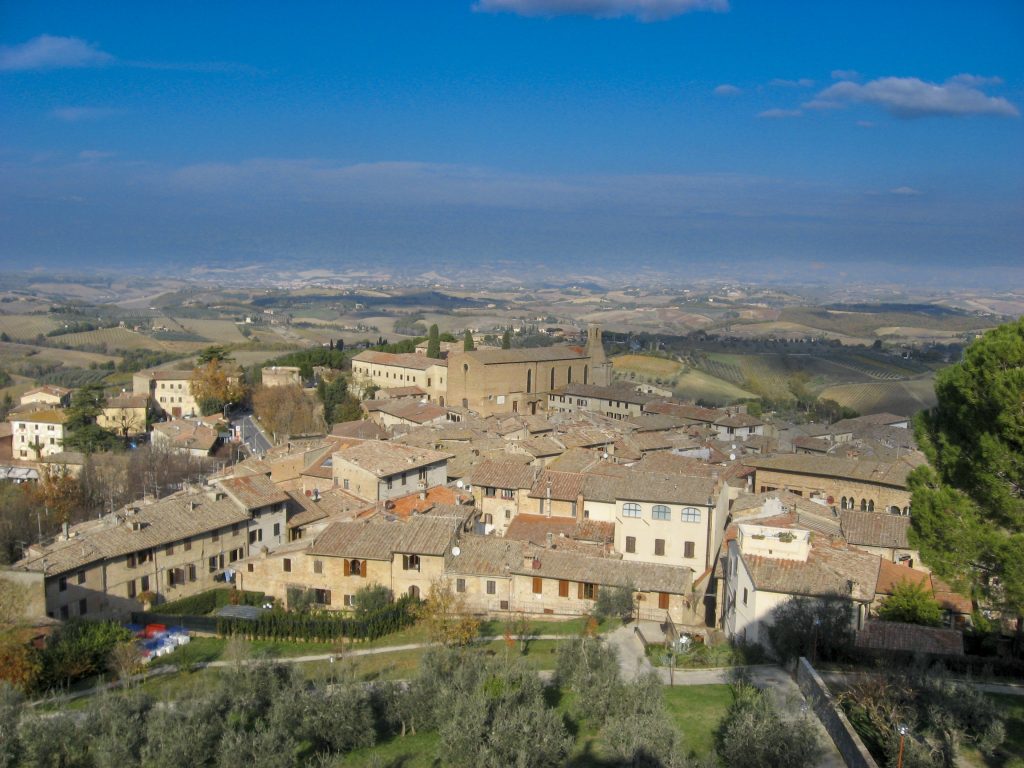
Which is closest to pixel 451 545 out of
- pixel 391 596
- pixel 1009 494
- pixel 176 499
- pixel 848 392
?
pixel 391 596

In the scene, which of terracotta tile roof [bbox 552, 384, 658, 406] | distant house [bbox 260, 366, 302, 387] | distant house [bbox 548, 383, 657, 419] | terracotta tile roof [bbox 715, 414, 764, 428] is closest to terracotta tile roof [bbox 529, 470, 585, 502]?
terracotta tile roof [bbox 715, 414, 764, 428]

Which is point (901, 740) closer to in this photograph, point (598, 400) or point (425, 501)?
point (425, 501)

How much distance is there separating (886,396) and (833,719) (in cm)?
7188

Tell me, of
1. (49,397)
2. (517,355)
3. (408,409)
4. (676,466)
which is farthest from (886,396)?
(49,397)

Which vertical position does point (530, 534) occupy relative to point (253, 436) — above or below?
above

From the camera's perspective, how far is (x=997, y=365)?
45.2 feet

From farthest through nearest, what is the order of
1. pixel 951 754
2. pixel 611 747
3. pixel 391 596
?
pixel 391 596
pixel 611 747
pixel 951 754

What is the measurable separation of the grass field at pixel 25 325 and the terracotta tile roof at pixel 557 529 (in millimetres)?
127791

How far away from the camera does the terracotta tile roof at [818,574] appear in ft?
61.8

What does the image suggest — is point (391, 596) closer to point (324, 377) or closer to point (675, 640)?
point (675, 640)

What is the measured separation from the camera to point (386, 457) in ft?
112

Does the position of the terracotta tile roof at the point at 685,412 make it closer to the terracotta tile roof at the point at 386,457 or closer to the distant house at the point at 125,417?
the terracotta tile roof at the point at 386,457

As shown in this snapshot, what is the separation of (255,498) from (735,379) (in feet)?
245

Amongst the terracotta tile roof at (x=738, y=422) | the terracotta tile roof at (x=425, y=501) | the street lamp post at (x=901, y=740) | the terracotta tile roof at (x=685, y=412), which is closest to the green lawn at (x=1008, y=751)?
the street lamp post at (x=901, y=740)
